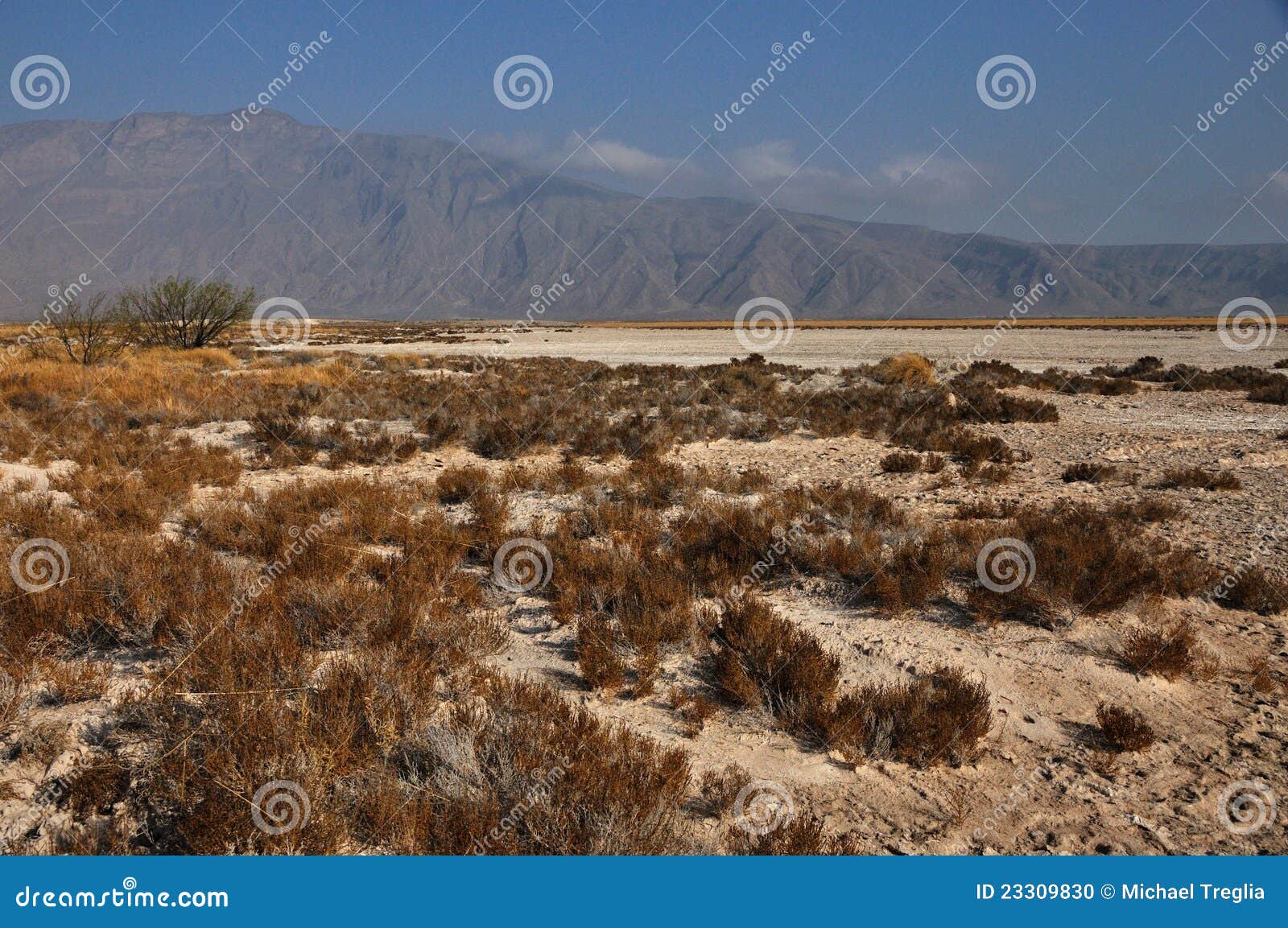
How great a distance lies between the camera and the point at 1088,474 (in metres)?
9.91

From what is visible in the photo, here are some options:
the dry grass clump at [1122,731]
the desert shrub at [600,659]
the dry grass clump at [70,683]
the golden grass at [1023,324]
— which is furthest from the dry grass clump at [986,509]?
the golden grass at [1023,324]

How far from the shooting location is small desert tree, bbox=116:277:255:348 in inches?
1086

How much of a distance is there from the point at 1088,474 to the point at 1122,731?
287 inches

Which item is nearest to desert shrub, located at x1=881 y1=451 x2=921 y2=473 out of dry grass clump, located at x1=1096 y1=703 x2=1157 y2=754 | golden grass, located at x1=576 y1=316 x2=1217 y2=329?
dry grass clump, located at x1=1096 y1=703 x2=1157 y2=754

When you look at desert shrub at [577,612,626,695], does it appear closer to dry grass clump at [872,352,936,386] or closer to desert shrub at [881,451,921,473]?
desert shrub at [881,451,921,473]

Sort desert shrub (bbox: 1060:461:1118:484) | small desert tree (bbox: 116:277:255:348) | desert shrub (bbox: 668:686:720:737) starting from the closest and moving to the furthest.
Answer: desert shrub (bbox: 668:686:720:737) → desert shrub (bbox: 1060:461:1118:484) → small desert tree (bbox: 116:277:255:348)

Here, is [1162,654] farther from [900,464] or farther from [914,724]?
[900,464]

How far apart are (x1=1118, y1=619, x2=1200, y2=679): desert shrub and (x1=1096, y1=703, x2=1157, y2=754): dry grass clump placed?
74 centimetres

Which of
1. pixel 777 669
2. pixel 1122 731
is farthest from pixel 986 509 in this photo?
pixel 777 669

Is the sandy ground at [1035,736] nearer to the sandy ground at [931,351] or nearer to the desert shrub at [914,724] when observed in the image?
the desert shrub at [914,724]

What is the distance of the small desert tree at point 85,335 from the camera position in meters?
22.1

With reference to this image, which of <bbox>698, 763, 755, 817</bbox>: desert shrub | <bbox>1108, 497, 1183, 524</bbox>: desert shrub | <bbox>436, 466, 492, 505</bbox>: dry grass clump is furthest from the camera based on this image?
<bbox>436, 466, 492, 505</bbox>: dry grass clump

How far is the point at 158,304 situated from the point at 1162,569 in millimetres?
33820

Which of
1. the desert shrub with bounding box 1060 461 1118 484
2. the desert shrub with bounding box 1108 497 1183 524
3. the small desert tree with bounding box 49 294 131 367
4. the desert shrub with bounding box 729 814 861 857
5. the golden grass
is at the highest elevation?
the golden grass
